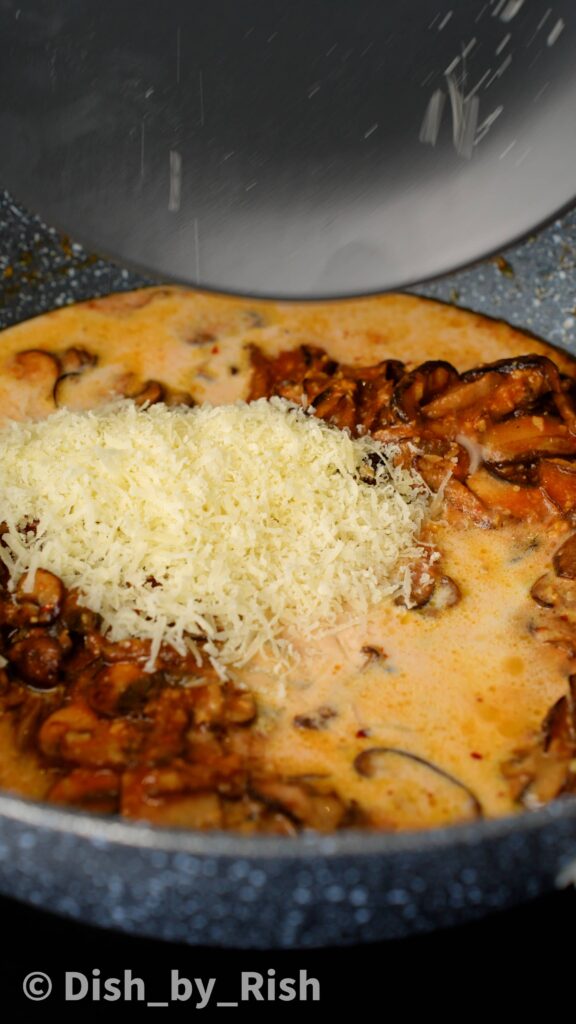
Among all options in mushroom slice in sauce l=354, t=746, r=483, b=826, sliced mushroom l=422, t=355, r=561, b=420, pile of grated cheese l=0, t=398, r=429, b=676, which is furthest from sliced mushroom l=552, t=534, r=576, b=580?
mushroom slice in sauce l=354, t=746, r=483, b=826

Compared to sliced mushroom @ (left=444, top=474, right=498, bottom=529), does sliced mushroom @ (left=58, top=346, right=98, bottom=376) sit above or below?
above

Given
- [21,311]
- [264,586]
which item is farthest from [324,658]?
[21,311]

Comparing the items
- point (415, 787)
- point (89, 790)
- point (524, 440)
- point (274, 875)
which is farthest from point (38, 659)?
point (524, 440)

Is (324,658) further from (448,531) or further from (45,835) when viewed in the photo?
(45,835)

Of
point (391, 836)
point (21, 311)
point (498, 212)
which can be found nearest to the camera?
point (391, 836)

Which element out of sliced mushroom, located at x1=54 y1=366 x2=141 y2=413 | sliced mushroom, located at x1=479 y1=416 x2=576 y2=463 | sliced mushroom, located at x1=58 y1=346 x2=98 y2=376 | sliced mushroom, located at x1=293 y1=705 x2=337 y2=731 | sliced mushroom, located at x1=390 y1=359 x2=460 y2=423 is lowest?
sliced mushroom, located at x1=293 y1=705 x2=337 y2=731

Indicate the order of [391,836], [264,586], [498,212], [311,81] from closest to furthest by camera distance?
1. [391,836]
2. [264,586]
3. [311,81]
4. [498,212]

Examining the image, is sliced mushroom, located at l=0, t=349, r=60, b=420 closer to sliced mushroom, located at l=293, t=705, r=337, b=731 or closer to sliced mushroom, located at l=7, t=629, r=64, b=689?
sliced mushroom, located at l=7, t=629, r=64, b=689

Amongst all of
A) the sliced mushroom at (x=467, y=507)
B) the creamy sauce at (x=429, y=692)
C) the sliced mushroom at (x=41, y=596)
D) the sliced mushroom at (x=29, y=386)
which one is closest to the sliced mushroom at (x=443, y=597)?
the creamy sauce at (x=429, y=692)
